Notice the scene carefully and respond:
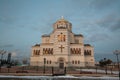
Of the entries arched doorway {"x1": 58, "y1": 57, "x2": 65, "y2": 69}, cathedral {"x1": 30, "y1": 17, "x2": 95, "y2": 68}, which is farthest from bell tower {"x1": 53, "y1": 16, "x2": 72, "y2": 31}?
arched doorway {"x1": 58, "y1": 57, "x2": 65, "y2": 69}

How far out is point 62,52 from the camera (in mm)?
56969

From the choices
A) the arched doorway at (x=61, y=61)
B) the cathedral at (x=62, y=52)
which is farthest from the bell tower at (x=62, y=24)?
the arched doorway at (x=61, y=61)

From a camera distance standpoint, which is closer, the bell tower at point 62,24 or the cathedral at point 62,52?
the cathedral at point 62,52

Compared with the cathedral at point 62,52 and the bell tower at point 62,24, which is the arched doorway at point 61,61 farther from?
the bell tower at point 62,24

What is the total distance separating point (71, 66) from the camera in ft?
185

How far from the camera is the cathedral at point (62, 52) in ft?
187

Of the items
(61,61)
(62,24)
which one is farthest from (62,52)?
(62,24)

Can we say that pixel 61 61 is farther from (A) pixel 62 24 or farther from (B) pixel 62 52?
(A) pixel 62 24

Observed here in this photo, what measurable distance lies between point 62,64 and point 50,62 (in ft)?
15.0

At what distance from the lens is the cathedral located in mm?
56906

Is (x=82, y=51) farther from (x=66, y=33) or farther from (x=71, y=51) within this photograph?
(x=66, y=33)

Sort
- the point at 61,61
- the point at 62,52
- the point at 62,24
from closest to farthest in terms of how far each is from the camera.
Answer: the point at 62,52 < the point at 61,61 < the point at 62,24

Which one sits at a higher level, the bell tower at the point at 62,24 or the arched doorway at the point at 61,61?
the bell tower at the point at 62,24

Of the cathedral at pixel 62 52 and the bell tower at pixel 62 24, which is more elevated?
the bell tower at pixel 62 24
